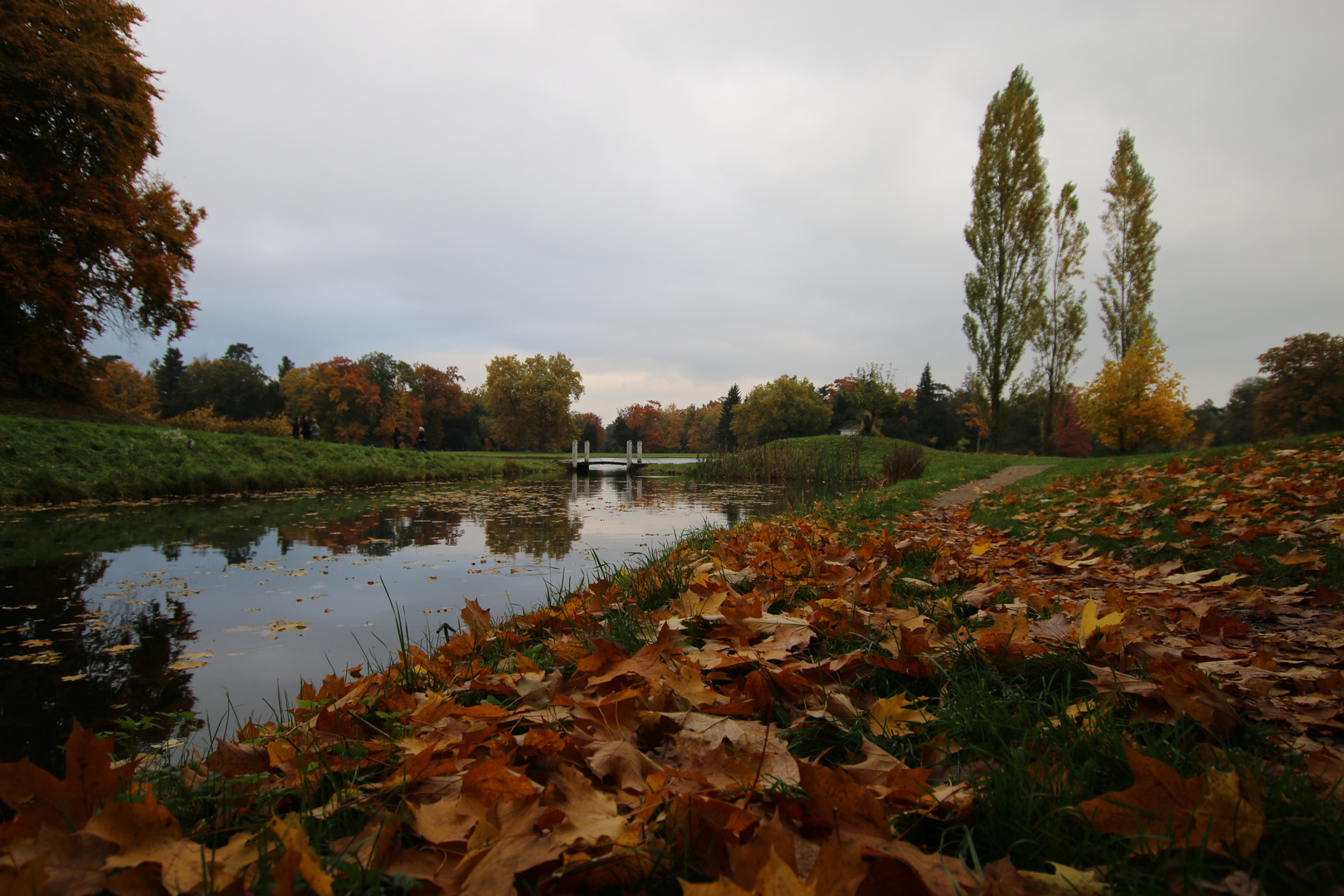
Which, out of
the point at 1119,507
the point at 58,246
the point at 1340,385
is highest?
the point at 58,246

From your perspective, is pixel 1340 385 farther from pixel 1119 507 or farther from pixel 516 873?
pixel 516 873

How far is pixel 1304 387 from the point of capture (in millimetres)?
18750

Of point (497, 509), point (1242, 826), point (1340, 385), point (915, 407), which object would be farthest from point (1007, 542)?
Result: point (915, 407)

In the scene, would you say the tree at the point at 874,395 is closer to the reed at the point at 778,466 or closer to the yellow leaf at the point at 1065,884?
the reed at the point at 778,466

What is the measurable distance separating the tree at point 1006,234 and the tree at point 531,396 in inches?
1088

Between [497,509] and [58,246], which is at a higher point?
[58,246]

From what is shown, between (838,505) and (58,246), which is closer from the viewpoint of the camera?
(838,505)

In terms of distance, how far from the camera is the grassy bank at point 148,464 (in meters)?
8.83

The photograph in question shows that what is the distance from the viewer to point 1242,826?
2.28 feet

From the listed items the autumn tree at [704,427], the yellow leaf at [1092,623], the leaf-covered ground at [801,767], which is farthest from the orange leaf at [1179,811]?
the autumn tree at [704,427]

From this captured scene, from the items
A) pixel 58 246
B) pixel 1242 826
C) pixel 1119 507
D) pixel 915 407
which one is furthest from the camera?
pixel 915 407

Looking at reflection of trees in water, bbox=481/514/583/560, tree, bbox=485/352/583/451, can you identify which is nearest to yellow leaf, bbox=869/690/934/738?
reflection of trees in water, bbox=481/514/583/560

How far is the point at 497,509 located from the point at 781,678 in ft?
30.6

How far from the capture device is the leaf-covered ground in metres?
0.73
